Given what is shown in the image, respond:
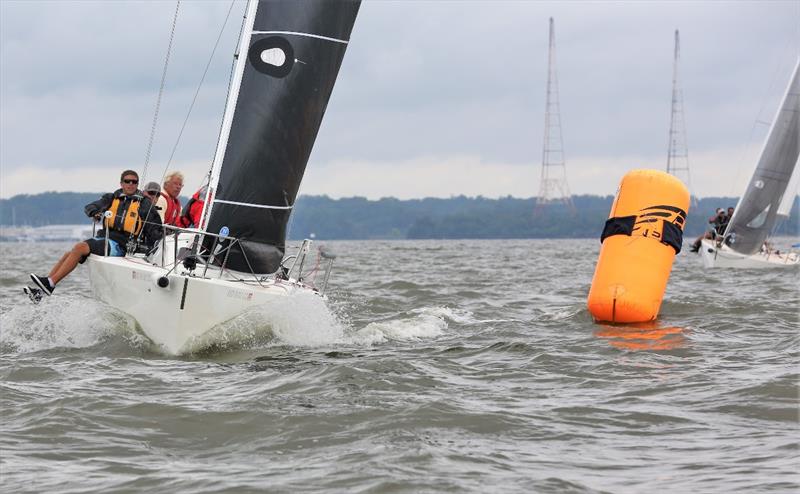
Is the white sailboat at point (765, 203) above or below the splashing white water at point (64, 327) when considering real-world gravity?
above

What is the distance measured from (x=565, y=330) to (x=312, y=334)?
2.63m

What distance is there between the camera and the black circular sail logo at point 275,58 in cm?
934

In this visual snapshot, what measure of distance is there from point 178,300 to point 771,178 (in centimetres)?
2005

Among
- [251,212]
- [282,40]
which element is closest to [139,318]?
[251,212]

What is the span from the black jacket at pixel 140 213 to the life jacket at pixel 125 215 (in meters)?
0.01

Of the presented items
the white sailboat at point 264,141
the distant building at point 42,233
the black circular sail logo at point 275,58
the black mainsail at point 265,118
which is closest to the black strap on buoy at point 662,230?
the white sailboat at point 264,141

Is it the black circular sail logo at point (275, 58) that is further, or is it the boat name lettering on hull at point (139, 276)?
the black circular sail logo at point (275, 58)

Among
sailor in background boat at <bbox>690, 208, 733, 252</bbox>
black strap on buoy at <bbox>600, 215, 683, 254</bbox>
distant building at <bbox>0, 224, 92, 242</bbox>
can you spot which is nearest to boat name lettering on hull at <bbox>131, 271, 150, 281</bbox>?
black strap on buoy at <bbox>600, 215, 683, 254</bbox>

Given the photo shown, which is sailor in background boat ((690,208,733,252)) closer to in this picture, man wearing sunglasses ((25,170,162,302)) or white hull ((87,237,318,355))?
man wearing sunglasses ((25,170,162,302))

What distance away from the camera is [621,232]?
1062 centimetres

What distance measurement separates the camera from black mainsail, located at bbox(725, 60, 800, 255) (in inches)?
Answer: 973

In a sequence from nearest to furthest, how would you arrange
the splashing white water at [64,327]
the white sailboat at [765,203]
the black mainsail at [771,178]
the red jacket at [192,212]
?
1. the splashing white water at [64,327]
2. the red jacket at [192,212]
3. the white sailboat at [765,203]
4. the black mainsail at [771,178]

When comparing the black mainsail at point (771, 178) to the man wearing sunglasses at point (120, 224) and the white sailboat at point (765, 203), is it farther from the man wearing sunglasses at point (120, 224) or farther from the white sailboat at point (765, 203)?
the man wearing sunglasses at point (120, 224)

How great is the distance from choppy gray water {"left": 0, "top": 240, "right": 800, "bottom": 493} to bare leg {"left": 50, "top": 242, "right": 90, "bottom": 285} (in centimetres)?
35
